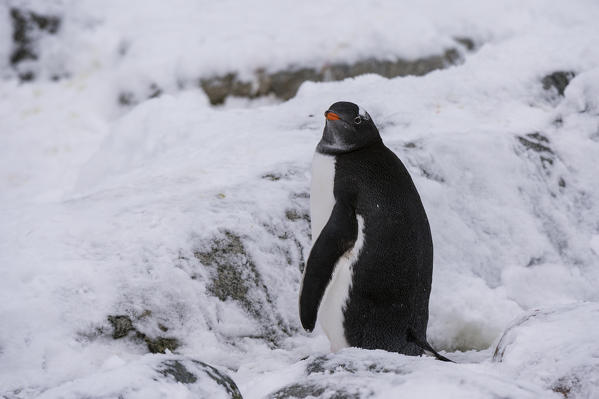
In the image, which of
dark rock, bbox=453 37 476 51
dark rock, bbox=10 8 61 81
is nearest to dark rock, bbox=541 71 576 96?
A: dark rock, bbox=453 37 476 51

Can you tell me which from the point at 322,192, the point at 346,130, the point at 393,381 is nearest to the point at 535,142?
the point at 346,130

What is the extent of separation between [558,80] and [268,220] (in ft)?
7.05

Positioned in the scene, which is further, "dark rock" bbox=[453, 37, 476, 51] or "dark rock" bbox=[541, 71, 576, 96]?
"dark rock" bbox=[453, 37, 476, 51]

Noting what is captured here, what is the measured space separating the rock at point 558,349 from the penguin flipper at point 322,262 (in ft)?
2.12

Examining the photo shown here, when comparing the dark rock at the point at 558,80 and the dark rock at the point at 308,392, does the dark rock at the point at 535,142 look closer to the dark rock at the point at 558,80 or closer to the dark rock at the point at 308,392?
the dark rock at the point at 558,80

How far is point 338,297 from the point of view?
2.30 metres

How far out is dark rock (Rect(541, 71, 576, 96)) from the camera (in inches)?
148

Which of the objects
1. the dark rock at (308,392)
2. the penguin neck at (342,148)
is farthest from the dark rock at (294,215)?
the dark rock at (308,392)

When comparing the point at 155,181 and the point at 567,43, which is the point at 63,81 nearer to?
the point at 155,181

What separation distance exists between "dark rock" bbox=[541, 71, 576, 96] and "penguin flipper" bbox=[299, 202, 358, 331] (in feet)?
6.86

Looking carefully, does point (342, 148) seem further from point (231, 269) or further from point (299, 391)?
point (299, 391)

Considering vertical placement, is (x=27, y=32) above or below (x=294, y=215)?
above

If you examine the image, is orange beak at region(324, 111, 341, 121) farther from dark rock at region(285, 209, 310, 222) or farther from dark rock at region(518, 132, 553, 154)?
dark rock at region(518, 132, 553, 154)

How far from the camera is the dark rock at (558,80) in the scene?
12.4 ft
